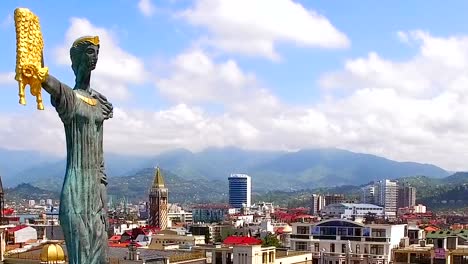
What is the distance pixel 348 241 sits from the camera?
50719mm

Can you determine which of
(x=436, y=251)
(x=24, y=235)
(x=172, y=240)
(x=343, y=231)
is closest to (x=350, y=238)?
(x=343, y=231)

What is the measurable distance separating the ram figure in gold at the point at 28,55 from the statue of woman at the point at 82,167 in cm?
54

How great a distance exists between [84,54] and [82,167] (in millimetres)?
1758

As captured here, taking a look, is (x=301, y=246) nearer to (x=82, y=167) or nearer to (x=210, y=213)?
(x=82, y=167)

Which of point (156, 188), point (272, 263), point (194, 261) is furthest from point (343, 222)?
point (156, 188)

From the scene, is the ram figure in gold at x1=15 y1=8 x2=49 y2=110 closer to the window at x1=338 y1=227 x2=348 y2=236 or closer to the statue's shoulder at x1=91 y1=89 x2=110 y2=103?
the statue's shoulder at x1=91 y1=89 x2=110 y2=103

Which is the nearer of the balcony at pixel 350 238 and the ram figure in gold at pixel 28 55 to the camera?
the ram figure in gold at pixel 28 55

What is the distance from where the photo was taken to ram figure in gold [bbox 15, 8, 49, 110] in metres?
10.2

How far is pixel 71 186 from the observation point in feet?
36.5

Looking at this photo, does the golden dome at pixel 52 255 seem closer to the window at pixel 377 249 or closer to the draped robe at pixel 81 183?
the draped robe at pixel 81 183

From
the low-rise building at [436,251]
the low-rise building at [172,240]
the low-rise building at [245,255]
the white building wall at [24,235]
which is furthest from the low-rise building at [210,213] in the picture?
the low-rise building at [245,255]

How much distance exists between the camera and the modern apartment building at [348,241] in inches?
1912

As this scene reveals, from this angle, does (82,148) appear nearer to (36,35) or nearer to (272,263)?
(36,35)

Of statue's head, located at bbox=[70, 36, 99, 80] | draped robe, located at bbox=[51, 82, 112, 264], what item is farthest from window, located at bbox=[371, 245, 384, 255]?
statue's head, located at bbox=[70, 36, 99, 80]
